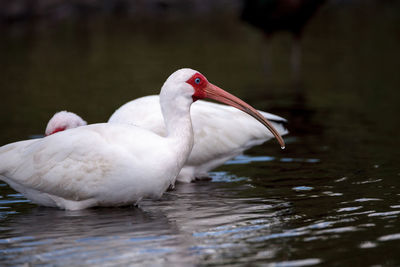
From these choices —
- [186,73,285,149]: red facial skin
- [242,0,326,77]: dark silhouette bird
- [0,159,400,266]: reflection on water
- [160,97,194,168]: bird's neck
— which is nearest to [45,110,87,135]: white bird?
[0,159,400,266]: reflection on water

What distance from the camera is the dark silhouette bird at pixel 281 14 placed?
790 inches

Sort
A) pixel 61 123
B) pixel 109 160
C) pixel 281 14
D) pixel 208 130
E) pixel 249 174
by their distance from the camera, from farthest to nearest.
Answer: pixel 281 14
pixel 249 174
pixel 208 130
pixel 61 123
pixel 109 160

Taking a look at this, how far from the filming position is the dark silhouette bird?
20.1m

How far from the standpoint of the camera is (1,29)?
31.0 m

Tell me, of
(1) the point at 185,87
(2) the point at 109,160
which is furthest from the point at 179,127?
(2) the point at 109,160

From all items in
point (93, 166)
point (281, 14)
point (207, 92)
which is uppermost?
point (281, 14)

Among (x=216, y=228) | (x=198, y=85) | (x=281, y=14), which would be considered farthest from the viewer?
(x=281, y=14)

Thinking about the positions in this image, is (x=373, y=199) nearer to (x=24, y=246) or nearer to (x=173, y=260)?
(x=173, y=260)

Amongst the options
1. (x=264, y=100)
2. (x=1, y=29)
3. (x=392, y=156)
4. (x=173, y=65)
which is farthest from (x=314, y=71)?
(x=1, y=29)

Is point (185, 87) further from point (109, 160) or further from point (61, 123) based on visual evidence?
point (61, 123)

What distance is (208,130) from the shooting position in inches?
380

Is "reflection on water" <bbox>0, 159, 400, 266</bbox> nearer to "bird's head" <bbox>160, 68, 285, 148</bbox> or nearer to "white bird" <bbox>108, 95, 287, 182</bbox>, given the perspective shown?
"white bird" <bbox>108, 95, 287, 182</bbox>

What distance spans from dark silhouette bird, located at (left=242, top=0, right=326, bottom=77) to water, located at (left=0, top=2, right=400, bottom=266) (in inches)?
42.2

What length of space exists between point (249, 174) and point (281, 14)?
10.9 meters
